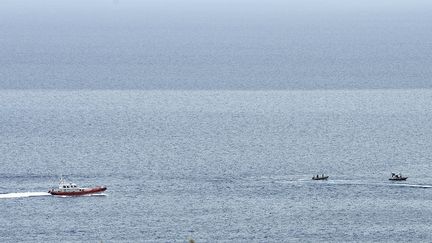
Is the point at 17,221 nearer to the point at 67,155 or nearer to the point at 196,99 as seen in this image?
the point at 67,155

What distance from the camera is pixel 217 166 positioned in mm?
122375

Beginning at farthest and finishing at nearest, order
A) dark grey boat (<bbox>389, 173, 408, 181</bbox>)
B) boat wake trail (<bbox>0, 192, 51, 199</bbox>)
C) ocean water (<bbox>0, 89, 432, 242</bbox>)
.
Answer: dark grey boat (<bbox>389, 173, 408, 181</bbox>), boat wake trail (<bbox>0, 192, 51, 199</bbox>), ocean water (<bbox>0, 89, 432, 242</bbox>)

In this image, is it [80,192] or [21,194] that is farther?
[80,192]

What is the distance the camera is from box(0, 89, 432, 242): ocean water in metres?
98.6

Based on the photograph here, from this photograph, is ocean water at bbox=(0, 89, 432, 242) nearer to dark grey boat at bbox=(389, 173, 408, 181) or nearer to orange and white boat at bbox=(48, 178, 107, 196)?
orange and white boat at bbox=(48, 178, 107, 196)

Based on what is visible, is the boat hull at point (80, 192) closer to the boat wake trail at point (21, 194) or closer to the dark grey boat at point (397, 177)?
the boat wake trail at point (21, 194)

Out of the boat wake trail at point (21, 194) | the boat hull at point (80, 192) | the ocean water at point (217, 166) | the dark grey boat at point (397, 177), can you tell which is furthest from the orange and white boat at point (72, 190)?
the dark grey boat at point (397, 177)

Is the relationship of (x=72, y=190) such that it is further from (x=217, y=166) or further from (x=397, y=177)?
(x=397, y=177)

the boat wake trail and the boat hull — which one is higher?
the boat hull

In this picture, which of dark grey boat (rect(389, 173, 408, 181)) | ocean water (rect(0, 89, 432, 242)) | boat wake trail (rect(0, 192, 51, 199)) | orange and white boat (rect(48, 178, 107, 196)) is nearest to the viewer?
ocean water (rect(0, 89, 432, 242))

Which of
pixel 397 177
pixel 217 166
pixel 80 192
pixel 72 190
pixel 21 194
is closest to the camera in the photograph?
pixel 21 194

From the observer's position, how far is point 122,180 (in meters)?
115

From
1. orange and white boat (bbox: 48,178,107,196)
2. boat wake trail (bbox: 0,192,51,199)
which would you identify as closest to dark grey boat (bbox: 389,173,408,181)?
orange and white boat (bbox: 48,178,107,196)

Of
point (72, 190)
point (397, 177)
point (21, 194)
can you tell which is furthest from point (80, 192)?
point (397, 177)
